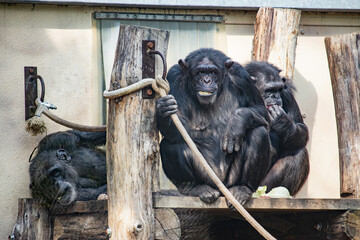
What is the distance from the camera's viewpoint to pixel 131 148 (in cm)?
540

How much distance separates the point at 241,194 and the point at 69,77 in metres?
3.22

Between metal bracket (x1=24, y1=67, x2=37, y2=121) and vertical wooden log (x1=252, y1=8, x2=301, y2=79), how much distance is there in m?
2.49

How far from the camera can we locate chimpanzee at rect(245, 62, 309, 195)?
7.23m

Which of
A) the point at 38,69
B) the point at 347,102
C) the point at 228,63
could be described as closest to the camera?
the point at 228,63

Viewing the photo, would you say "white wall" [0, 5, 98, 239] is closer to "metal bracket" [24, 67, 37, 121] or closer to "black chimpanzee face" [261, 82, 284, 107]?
"metal bracket" [24, 67, 37, 121]

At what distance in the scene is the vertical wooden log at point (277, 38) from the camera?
324 inches

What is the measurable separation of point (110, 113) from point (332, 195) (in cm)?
402

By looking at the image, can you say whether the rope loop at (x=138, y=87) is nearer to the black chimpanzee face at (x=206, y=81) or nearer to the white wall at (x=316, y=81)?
the black chimpanzee face at (x=206, y=81)

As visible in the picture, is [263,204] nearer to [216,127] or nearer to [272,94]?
[216,127]

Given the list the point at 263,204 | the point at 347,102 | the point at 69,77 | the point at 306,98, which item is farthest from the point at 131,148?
the point at 306,98

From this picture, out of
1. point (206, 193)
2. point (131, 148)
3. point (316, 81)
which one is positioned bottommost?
point (206, 193)

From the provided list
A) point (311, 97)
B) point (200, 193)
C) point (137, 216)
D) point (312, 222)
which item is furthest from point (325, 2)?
point (137, 216)

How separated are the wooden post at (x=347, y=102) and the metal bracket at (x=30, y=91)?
9.79ft

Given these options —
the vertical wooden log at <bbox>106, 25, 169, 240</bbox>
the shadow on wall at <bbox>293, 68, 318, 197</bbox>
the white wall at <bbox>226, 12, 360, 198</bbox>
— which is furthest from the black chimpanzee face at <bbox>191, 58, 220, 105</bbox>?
the shadow on wall at <bbox>293, 68, 318, 197</bbox>
